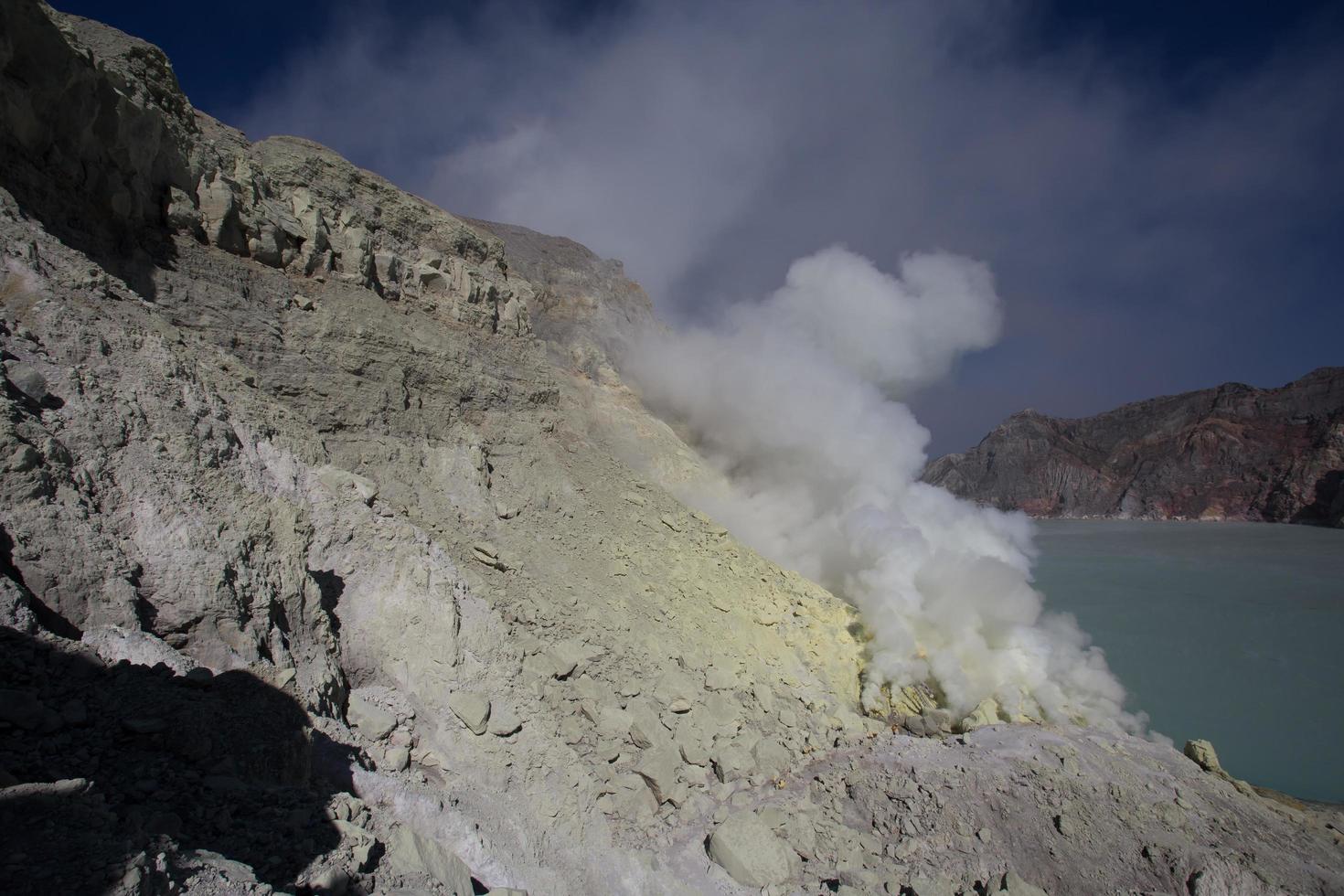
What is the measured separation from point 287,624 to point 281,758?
1.41m

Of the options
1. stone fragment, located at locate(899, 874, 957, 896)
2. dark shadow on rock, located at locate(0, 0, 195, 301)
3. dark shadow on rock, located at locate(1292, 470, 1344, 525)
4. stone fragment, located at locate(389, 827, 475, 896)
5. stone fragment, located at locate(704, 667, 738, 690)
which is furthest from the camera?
dark shadow on rock, located at locate(1292, 470, 1344, 525)

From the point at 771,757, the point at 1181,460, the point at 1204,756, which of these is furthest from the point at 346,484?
the point at 1181,460

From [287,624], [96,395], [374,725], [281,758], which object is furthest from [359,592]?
[96,395]

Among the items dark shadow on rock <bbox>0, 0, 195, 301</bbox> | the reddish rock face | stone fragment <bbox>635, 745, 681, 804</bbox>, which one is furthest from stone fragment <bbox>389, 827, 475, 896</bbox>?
the reddish rock face

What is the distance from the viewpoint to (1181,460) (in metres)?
58.3

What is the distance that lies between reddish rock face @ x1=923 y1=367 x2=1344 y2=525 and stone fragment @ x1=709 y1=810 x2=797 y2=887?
59491mm

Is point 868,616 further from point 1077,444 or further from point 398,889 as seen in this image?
point 1077,444

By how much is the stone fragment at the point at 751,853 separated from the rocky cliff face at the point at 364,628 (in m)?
0.03

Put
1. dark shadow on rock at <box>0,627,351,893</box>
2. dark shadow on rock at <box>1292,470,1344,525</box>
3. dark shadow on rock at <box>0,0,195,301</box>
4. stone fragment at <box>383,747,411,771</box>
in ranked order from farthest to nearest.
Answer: dark shadow on rock at <box>1292,470,1344,525</box>
dark shadow on rock at <box>0,0,195,301</box>
stone fragment at <box>383,747,411,771</box>
dark shadow on rock at <box>0,627,351,893</box>

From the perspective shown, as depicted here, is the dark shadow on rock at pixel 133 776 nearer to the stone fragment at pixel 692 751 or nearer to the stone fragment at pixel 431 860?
the stone fragment at pixel 431 860

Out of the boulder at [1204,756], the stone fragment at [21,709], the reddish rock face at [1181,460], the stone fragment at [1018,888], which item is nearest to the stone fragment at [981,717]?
the boulder at [1204,756]

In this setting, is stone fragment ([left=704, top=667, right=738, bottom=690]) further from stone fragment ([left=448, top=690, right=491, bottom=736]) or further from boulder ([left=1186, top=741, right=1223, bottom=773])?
boulder ([left=1186, top=741, right=1223, bottom=773])

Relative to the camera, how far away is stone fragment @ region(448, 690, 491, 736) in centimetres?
561

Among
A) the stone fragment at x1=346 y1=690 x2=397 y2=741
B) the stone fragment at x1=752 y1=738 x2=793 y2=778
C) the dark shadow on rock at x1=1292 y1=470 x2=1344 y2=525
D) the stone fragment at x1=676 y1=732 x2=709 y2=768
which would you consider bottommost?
the stone fragment at x1=346 y1=690 x2=397 y2=741
